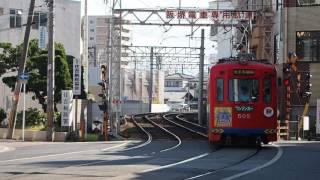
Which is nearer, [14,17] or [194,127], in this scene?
[194,127]

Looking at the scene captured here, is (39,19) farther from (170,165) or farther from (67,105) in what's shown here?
(170,165)

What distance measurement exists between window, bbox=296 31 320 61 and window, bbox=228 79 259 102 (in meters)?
20.4

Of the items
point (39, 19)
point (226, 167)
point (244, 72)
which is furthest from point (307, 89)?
point (39, 19)

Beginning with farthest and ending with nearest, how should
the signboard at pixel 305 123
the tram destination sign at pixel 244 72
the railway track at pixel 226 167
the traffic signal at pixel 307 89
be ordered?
the traffic signal at pixel 307 89
the signboard at pixel 305 123
the tram destination sign at pixel 244 72
the railway track at pixel 226 167

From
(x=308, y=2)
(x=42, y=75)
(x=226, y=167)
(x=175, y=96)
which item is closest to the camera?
(x=226, y=167)

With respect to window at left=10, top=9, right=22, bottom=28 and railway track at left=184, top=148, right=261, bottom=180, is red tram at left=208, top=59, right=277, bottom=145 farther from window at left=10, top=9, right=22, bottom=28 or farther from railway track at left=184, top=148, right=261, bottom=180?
window at left=10, top=9, right=22, bottom=28

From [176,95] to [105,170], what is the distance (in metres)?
145

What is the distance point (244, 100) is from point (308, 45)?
20861mm

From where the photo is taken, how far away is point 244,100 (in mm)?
25344

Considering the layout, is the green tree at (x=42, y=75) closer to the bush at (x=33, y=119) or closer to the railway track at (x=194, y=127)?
the bush at (x=33, y=119)

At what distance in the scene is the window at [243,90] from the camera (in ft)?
83.1

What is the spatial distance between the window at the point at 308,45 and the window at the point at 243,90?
2035 centimetres

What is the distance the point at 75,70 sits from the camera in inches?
1438

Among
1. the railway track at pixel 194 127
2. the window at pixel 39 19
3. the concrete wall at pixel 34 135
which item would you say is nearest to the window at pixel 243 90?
the railway track at pixel 194 127
